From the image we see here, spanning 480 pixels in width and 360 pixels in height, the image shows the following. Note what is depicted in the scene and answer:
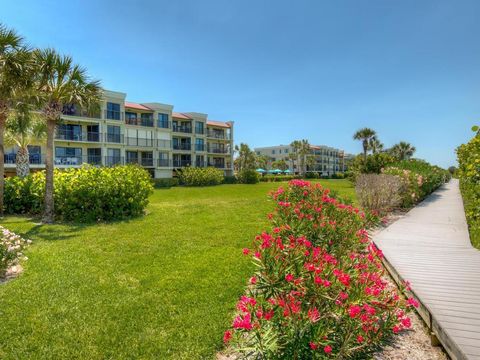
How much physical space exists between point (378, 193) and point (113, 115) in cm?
3480

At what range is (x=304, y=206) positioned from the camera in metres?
5.89

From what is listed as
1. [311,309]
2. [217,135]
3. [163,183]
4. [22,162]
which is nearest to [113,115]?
[163,183]

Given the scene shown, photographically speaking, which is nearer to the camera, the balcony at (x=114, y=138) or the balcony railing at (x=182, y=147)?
the balcony at (x=114, y=138)

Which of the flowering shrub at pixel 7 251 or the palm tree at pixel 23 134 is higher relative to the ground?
the palm tree at pixel 23 134

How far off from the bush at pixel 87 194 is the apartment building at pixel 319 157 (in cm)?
8773

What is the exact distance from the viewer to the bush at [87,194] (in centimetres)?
1125

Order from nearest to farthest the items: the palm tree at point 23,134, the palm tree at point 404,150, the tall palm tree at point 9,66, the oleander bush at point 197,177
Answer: the tall palm tree at point 9,66
the palm tree at point 23,134
the oleander bush at point 197,177
the palm tree at point 404,150

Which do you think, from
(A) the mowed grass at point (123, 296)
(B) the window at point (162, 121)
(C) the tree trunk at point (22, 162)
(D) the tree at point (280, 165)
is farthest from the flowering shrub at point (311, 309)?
(D) the tree at point (280, 165)

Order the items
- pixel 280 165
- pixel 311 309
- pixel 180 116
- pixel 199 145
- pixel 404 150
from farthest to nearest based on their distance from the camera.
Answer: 1. pixel 280 165
2. pixel 404 150
3. pixel 199 145
4. pixel 180 116
5. pixel 311 309

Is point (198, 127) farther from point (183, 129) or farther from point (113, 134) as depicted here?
point (113, 134)

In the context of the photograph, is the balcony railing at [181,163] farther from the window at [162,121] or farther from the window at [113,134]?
the window at [113,134]

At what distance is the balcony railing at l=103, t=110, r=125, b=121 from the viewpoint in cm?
3625

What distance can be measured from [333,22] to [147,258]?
12169mm

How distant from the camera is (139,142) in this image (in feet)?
132
